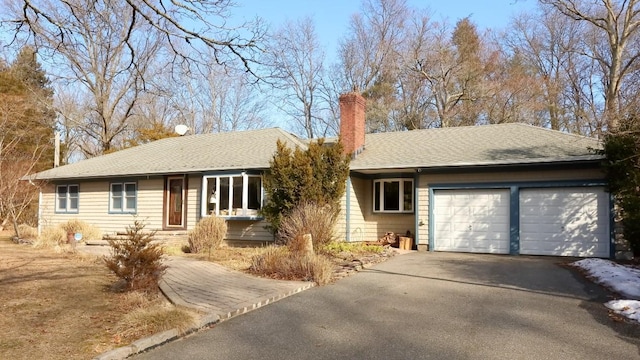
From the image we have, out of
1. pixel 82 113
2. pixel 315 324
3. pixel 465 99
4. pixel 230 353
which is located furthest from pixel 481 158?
pixel 82 113

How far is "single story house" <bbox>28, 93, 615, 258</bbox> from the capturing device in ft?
44.4

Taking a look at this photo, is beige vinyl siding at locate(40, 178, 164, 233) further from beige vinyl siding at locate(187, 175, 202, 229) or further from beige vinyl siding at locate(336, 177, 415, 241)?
beige vinyl siding at locate(336, 177, 415, 241)

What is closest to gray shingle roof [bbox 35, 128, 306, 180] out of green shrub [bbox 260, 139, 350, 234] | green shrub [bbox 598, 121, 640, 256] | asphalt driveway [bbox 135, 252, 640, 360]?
green shrub [bbox 260, 139, 350, 234]

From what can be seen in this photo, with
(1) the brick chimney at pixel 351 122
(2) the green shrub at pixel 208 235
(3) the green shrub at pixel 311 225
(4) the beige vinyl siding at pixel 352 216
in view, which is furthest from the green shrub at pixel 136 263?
(1) the brick chimney at pixel 351 122

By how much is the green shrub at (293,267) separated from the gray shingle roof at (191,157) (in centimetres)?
634

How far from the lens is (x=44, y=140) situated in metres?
31.2

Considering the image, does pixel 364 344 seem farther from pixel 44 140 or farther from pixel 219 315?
pixel 44 140

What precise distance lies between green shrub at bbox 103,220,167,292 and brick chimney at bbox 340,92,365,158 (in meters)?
10.6

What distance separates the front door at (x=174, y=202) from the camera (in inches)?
722

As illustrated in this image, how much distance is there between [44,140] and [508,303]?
32228 millimetres

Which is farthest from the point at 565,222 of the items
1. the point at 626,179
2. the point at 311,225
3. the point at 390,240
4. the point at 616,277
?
the point at 311,225

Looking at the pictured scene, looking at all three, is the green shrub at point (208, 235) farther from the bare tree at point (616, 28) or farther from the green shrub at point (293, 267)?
the bare tree at point (616, 28)

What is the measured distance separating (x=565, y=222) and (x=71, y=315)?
12.6m

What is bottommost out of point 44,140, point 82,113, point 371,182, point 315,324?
point 315,324
